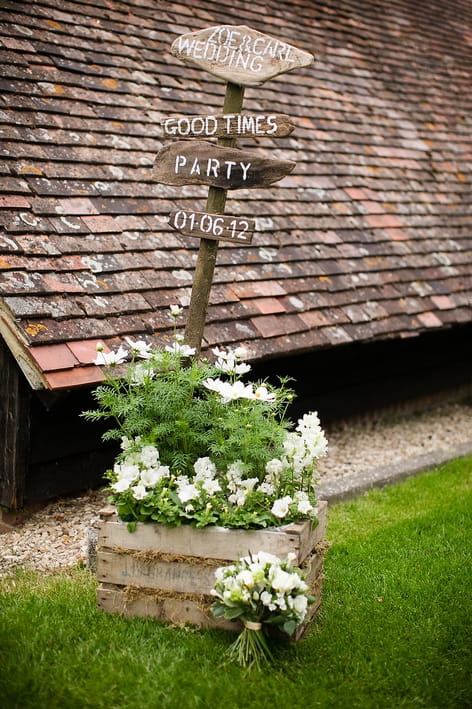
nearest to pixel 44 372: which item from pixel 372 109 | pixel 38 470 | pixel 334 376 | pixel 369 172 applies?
pixel 38 470

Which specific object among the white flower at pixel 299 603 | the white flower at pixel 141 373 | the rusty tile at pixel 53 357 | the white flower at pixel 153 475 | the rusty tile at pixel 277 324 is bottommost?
the white flower at pixel 299 603

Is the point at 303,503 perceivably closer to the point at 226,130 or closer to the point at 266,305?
the point at 226,130

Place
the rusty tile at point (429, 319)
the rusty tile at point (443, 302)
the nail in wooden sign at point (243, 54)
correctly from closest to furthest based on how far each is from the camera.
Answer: the nail in wooden sign at point (243, 54)
the rusty tile at point (429, 319)
the rusty tile at point (443, 302)

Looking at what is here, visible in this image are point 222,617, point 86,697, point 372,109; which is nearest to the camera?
point 86,697

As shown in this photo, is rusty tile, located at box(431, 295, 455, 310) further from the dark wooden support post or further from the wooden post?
the dark wooden support post

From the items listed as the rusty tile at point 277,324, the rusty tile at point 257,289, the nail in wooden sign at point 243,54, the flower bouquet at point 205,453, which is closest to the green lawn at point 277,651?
the flower bouquet at point 205,453

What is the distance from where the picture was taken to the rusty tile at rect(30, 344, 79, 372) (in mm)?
3879

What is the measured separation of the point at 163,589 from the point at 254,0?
260 inches

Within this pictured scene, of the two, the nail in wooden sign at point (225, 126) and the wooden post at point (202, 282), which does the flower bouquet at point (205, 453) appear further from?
the nail in wooden sign at point (225, 126)

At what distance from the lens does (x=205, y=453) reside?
3.42 m

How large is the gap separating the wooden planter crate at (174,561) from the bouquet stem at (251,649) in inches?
7.4

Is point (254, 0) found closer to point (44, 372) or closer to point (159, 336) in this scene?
point (159, 336)

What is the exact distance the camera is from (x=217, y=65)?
362 centimetres

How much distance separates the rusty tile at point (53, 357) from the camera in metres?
3.88
